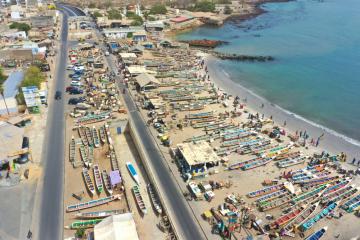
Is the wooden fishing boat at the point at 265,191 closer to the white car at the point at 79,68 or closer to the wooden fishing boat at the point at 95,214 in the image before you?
the wooden fishing boat at the point at 95,214

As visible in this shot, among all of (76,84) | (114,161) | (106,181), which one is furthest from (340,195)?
(76,84)

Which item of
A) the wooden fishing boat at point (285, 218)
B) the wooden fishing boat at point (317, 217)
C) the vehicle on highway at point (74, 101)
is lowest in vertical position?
the wooden fishing boat at point (317, 217)

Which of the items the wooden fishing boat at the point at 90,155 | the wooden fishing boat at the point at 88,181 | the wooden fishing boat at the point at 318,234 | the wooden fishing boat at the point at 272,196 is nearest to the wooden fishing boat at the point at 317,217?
the wooden fishing boat at the point at 318,234

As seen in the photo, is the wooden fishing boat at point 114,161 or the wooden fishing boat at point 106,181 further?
the wooden fishing boat at point 114,161

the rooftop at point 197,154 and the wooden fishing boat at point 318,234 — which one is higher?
the rooftop at point 197,154

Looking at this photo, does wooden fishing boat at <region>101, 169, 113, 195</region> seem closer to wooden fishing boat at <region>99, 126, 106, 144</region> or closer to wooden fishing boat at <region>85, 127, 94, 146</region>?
wooden fishing boat at <region>99, 126, 106, 144</region>

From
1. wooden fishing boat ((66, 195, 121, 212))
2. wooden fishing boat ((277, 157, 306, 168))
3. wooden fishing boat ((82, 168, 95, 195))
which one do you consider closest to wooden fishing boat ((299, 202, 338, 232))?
wooden fishing boat ((277, 157, 306, 168))

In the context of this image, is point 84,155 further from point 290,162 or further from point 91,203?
point 290,162
